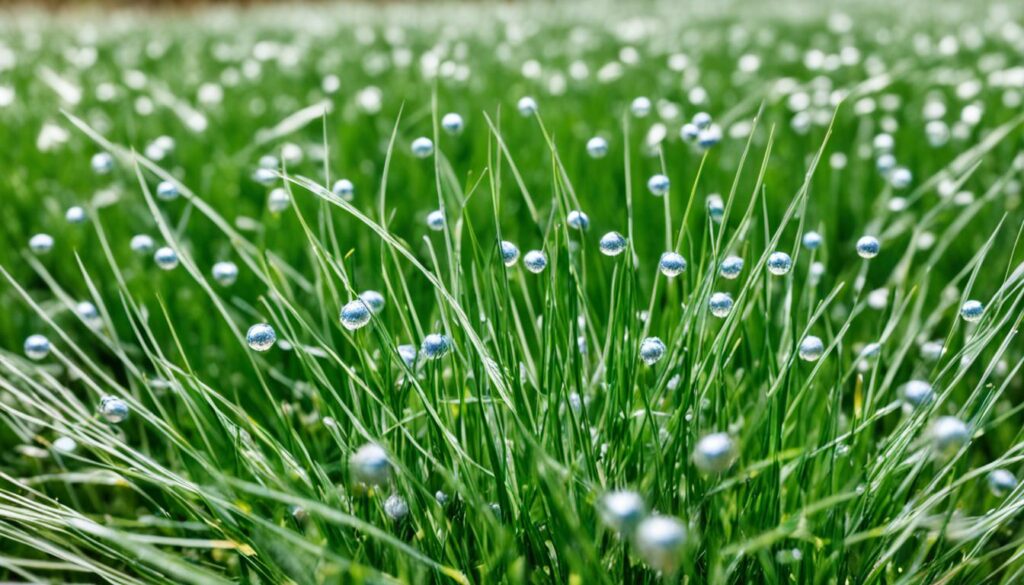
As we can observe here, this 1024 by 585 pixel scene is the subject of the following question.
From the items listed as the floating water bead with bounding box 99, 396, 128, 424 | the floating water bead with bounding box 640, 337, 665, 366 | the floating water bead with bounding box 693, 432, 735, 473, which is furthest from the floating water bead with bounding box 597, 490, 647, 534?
the floating water bead with bounding box 99, 396, 128, 424

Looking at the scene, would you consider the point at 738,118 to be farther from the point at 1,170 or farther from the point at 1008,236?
the point at 1,170

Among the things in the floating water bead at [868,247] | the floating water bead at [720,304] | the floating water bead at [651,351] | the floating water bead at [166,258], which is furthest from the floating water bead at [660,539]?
the floating water bead at [166,258]

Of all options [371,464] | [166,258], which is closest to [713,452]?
[371,464]

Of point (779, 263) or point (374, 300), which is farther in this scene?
point (374, 300)

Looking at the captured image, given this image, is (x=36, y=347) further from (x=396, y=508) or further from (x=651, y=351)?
(x=651, y=351)

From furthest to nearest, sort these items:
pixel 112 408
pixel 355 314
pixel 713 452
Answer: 1. pixel 112 408
2. pixel 355 314
3. pixel 713 452

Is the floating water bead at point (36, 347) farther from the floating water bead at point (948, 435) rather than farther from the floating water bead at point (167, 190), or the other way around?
the floating water bead at point (948, 435)

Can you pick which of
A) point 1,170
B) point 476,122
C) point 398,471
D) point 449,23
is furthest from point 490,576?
point 449,23

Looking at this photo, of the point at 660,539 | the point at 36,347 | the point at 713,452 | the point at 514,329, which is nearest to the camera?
the point at 660,539
